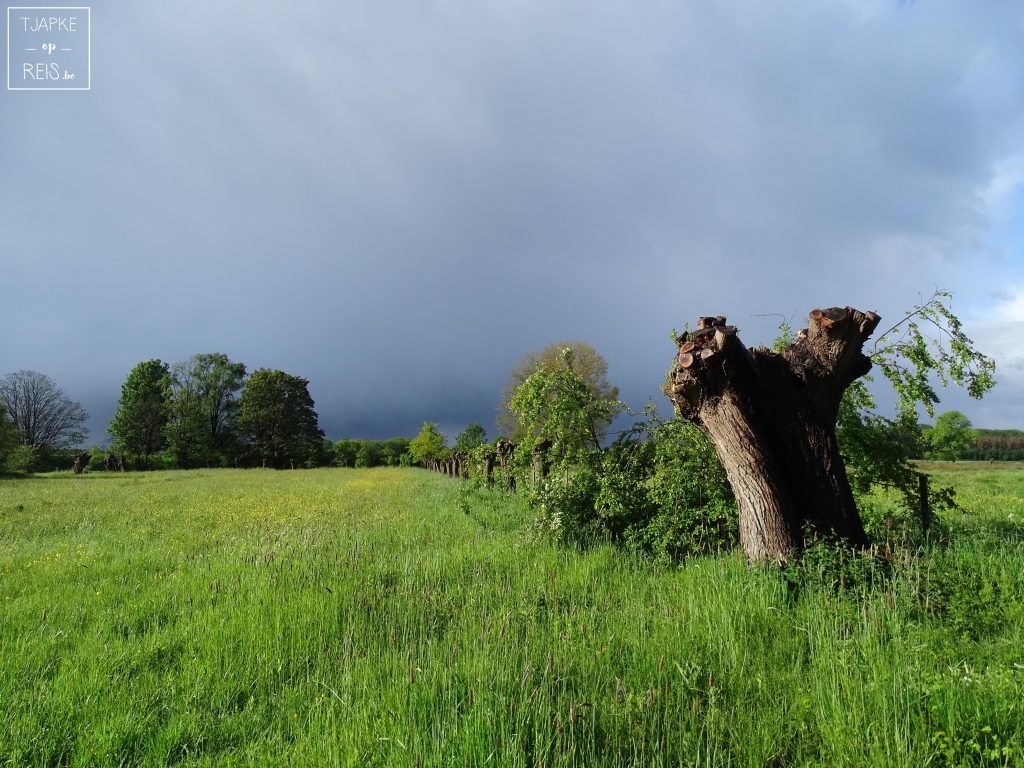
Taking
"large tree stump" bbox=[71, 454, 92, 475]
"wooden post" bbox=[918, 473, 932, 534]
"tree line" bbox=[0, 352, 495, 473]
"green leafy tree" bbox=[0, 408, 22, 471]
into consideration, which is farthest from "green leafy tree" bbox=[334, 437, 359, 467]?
"wooden post" bbox=[918, 473, 932, 534]

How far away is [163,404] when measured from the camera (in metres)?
66.0

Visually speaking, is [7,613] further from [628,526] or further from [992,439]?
[992,439]

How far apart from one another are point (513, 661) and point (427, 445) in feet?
198

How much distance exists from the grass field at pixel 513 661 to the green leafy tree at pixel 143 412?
68262mm

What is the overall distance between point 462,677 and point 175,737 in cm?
199

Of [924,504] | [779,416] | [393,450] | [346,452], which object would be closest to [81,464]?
[346,452]

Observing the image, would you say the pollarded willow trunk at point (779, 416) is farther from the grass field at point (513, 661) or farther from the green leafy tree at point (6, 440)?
the green leafy tree at point (6, 440)

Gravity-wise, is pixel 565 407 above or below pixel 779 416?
above

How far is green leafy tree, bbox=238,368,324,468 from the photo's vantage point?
2665 inches

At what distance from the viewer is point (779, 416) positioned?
7.00m

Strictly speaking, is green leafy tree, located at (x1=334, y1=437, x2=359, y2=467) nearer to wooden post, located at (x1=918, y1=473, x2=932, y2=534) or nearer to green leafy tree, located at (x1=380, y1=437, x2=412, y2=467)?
green leafy tree, located at (x1=380, y1=437, x2=412, y2=467)

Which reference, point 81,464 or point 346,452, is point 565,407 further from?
point 346,452

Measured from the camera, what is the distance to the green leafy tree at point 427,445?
62.4 m

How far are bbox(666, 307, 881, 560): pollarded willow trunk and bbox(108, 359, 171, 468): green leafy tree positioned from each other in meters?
72.1
